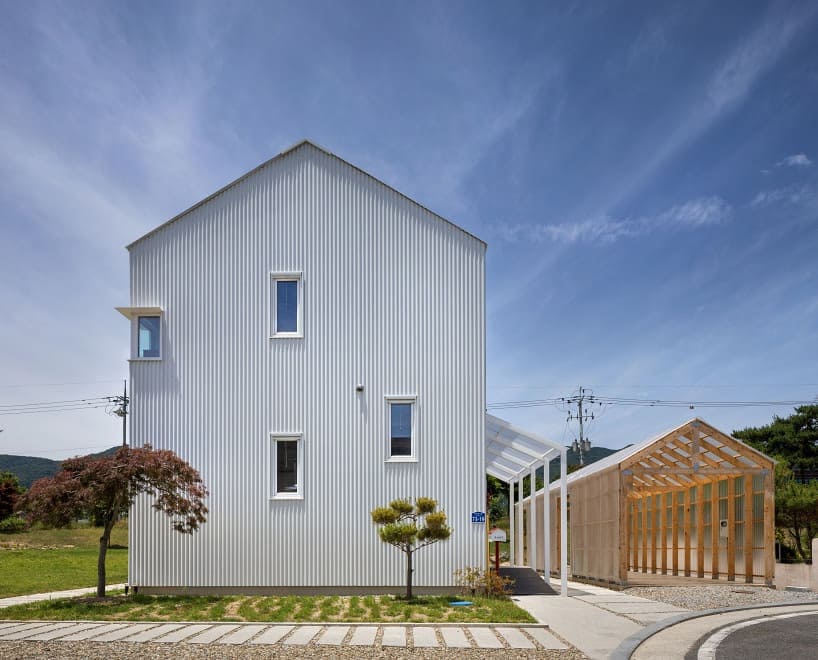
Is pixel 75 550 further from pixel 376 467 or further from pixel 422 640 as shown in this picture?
pixel 422 640

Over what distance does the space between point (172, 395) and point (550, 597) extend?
9.29 meters

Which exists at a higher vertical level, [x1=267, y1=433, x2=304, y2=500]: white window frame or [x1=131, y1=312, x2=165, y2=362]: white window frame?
[x1=131, y1=312, x2=165, y2=362]: white window frame

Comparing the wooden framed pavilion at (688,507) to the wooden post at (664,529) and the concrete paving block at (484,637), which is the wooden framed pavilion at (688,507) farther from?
the concrete paving block at (484,637)

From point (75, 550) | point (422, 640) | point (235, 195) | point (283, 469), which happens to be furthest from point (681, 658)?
point (75, 550)

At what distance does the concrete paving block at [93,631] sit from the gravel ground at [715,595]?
34.2ft

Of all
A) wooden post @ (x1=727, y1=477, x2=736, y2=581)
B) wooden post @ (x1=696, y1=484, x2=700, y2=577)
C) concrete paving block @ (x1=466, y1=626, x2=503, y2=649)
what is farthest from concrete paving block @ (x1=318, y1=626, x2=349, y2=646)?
wooden post @ (x1=696, y1=484, x2=700, y2=577)

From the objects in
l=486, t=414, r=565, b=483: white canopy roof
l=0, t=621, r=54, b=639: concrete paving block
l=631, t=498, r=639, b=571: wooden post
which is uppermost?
l=486, t=414, r=565, b=483: white canopy roof

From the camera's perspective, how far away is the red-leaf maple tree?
15.2 m

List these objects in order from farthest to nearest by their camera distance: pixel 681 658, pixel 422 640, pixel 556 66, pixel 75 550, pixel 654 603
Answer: pixel 75 550 < pixel 556 66 < pixel 654 603 < pixel 422 640 < pixel 681 658

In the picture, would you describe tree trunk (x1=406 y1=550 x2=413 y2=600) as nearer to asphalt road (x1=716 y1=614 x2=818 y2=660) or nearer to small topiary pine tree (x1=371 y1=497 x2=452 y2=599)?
small topiary pine tree (x1=371 y1=497 x2=452 y2=599)

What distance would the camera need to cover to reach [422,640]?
1168 centimetres

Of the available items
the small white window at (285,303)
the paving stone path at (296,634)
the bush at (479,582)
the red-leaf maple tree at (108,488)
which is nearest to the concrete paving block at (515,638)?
the paving stone path at (296,634)

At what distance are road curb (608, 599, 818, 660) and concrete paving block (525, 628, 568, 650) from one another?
82cm

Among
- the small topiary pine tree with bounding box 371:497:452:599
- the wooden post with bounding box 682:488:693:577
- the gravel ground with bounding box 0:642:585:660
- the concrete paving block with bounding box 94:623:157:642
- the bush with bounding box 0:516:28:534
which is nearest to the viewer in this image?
the gravel ground with bounding box 0:642:585:660
